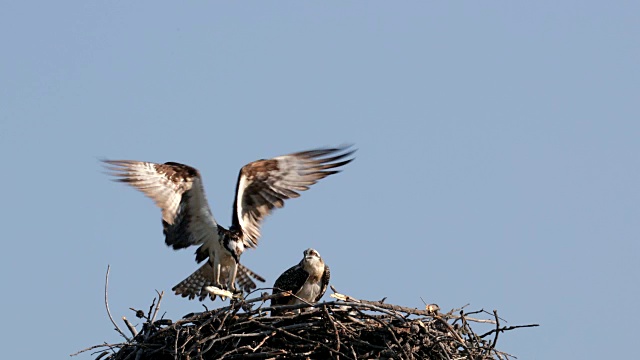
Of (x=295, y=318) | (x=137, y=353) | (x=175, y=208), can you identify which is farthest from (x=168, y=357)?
(x=175, y=208)

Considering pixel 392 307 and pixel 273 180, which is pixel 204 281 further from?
pixel 392 307

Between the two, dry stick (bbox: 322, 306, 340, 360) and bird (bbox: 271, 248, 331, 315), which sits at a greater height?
bird (bbox: 271, 248, 331, 315)

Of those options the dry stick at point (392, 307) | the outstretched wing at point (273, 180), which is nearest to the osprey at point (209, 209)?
the outstretched wing at point (273, 180)

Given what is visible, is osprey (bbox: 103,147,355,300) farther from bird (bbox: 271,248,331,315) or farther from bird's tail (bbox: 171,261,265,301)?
bird (bbox: 271,248,331,315)

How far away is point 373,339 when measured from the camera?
10203 mm

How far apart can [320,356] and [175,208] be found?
3365mm

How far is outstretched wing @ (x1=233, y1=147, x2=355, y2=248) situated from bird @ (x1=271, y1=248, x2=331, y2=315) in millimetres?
1491

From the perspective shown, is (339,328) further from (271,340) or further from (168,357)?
(168,357)

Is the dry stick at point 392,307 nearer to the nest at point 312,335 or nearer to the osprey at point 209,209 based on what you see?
the nest at point 312,335

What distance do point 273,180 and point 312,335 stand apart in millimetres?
3479

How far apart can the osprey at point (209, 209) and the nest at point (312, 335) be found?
2.56 metres

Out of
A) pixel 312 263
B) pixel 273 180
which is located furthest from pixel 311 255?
pixel 273 180

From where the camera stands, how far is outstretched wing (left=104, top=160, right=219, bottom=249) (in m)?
12.8

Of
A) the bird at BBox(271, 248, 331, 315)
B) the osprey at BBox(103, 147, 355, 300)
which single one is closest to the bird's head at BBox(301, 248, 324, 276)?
the bird at BBox(271, 248, 331, 315)
